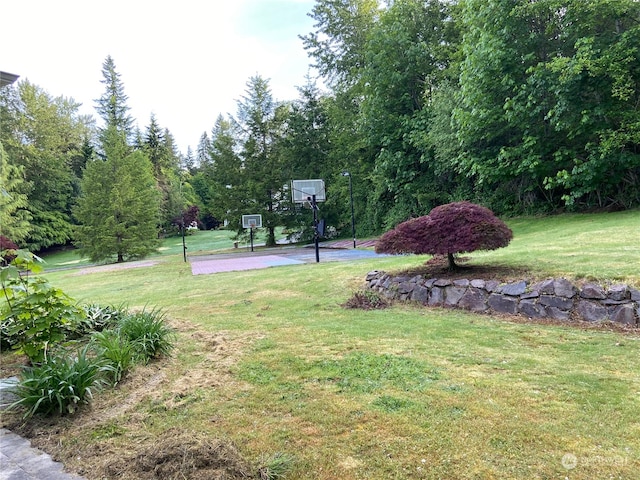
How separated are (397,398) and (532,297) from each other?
2968 millimetres

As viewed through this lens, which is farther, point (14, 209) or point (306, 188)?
point (14, 209)

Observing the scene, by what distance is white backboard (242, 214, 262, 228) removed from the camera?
24.4 meters

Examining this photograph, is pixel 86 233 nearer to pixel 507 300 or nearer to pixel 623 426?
pixel 507 300

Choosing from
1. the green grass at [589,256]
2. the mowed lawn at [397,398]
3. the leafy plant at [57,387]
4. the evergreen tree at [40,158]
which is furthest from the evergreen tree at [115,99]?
the leafy plant at [57,387]

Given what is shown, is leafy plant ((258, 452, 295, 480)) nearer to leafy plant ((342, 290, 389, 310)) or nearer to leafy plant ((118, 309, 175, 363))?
leafy plant ((118, 309, 175, 363))

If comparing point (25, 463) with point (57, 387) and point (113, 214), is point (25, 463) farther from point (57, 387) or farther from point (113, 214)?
point (113, 214)

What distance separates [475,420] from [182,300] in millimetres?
5804

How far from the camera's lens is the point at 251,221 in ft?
80.4

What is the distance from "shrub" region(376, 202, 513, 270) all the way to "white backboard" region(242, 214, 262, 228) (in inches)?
759

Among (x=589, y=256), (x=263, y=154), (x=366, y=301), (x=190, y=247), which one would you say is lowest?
(x=190, y=247)

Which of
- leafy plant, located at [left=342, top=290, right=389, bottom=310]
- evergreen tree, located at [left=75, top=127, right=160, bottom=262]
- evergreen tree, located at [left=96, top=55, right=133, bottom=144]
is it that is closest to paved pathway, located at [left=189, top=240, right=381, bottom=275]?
leafy plant, located at [left=342, top=290, right=389, bottom=310]

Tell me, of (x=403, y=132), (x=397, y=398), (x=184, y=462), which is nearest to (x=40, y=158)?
(x=403, y=132)

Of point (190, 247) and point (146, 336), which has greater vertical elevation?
point (146, 336)

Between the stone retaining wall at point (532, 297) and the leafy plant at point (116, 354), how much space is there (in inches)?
152
